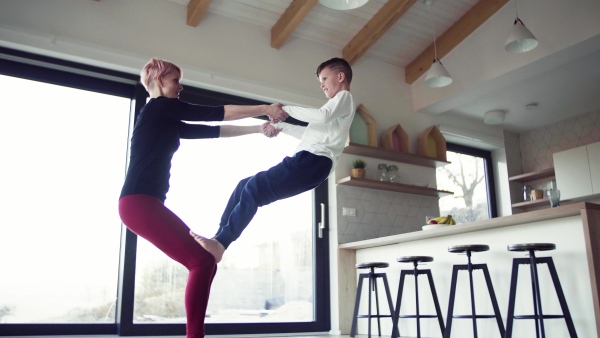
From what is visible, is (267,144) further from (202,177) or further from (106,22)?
(106,22)

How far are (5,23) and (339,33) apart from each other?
2.97 m

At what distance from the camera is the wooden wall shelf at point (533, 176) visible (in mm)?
6449

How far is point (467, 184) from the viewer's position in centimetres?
666

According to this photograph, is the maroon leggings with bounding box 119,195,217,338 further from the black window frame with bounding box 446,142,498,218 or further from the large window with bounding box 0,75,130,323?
the black window frame with bounding box 446,142,498,218

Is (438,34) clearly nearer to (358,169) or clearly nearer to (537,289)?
(358,169)

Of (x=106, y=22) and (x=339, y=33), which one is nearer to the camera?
(x=106, y=22)

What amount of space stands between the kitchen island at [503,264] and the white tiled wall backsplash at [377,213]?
0.73 feet

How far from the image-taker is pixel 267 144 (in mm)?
5281

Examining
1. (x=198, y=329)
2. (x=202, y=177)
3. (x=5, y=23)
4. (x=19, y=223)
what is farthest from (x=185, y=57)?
(x=198, y=329)

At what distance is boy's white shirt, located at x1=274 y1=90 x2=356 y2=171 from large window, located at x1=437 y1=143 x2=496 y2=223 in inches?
154

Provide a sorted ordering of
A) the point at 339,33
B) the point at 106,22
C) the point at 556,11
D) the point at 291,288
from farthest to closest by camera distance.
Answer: the point at 339,33 < the point at 291,288 < the point at 556,11 < the point at 106,22

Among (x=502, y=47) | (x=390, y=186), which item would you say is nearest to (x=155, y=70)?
(x=390, y=186)

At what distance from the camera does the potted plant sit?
17.1 feet

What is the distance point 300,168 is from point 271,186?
0.17 meters
